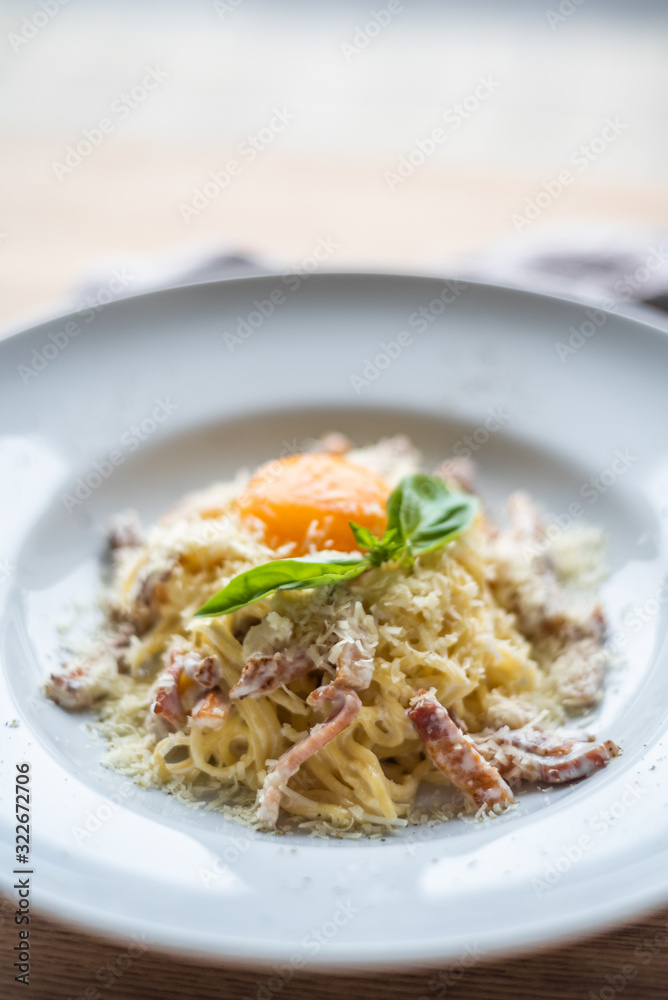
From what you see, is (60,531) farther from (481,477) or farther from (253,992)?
(253,992)

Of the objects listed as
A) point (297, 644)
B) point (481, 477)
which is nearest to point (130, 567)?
point (297, 644)

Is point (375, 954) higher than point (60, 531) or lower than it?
lower

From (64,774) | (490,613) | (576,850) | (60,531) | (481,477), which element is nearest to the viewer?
(576,850)

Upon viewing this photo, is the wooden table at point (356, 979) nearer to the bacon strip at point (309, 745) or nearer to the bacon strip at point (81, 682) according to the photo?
the bacon strip at point (309, 745)

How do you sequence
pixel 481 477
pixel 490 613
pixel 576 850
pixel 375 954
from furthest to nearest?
pixel 481 477
pixel 490 613
pixel 576 850
pixel 375 954

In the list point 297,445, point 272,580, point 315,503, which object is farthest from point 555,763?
point 297,445

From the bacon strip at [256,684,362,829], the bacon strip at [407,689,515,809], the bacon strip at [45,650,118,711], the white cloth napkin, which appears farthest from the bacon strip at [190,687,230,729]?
the white cloth napkin

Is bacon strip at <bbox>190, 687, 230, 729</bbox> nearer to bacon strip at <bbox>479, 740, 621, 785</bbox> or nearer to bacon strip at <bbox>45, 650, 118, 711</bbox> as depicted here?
bacon strip at <bbox>45, 650, 118, 711</bbox>

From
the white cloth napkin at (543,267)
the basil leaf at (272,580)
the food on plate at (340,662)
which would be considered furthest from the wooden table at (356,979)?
the white cloth napkin at (543,267)

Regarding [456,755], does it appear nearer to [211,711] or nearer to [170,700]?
[211,711]
